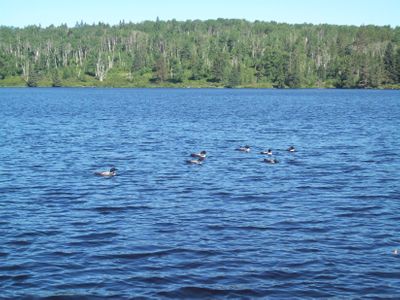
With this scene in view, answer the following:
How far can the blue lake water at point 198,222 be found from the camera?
19750 millimetres

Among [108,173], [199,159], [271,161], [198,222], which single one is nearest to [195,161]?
[199,159]

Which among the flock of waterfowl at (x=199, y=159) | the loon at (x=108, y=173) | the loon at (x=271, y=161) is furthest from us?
the loon at (x=271, y=161)

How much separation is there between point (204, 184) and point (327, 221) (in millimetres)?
11113

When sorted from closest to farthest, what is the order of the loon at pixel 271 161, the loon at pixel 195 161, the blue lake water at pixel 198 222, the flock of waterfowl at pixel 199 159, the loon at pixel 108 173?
1. the blue lake water at pixel 198 222
2. the loon at pixel 108 173
3. the flock of waterfowl at pixel 199 159
4. the loon at pixel 195 161
5. the loon at pixel 271 161

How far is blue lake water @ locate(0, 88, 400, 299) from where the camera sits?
19.8m

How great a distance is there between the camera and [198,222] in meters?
27.1

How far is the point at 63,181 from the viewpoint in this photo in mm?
36812

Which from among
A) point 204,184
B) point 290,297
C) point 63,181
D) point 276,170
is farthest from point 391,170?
point 290,297

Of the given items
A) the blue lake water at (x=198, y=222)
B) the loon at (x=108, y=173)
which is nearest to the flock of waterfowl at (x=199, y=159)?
the loon at (x=108, y=173)

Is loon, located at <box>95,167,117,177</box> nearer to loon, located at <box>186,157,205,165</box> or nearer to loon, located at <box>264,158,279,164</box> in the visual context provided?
loon, located at <box>186,157,205,165</box>

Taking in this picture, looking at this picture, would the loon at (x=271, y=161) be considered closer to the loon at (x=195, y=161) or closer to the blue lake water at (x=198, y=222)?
the blue lake water at (x=198, y=222)

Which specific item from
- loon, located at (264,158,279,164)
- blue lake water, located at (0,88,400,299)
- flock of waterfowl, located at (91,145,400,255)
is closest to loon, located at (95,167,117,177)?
flock of waterfowl, located at (91,145,400,255)

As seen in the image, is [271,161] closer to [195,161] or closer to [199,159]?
[199,159]

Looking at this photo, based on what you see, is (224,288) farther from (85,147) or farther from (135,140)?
(135,140)
